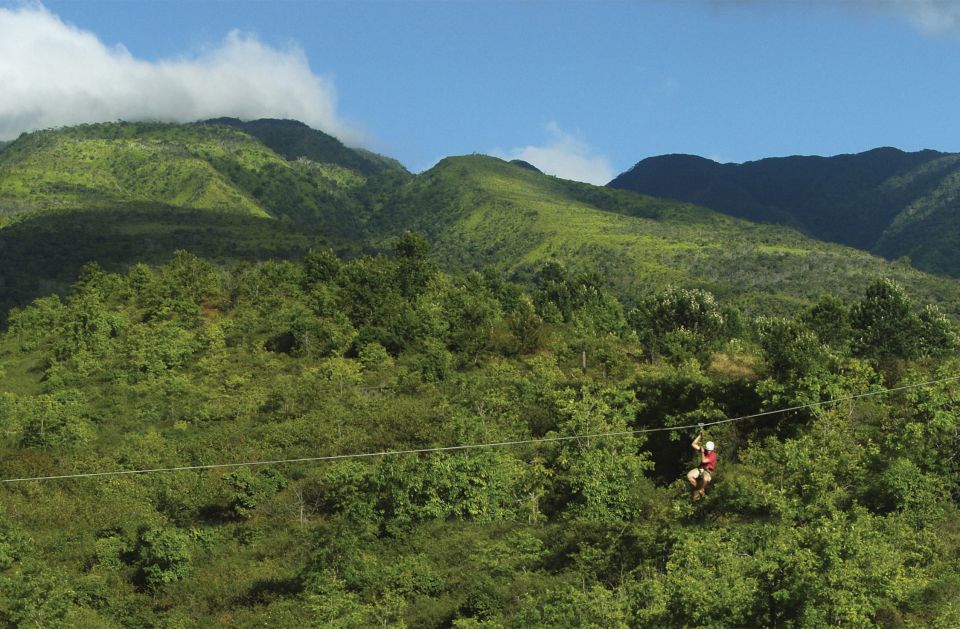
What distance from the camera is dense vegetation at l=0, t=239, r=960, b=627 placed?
32000 millimetres

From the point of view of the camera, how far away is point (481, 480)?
4672 centimetres

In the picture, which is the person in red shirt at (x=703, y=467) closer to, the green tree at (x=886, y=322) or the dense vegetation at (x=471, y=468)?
the dense vegetation at (x=471, y=468)

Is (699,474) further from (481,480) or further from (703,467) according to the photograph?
(481,480)

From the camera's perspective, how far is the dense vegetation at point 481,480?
3200cm

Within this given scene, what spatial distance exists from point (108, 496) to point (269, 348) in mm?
29050

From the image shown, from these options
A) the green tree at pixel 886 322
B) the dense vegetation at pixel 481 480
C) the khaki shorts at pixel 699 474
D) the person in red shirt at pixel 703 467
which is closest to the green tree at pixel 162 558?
the dense vegetation at pixel 481 480

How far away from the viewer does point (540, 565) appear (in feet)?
131

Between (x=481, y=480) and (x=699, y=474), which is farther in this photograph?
(x=481, y=480)

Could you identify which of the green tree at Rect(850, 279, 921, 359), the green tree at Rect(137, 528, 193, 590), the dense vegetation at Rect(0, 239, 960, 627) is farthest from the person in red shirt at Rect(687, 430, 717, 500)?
the green tree at Rect(850, 279, 921, 359)

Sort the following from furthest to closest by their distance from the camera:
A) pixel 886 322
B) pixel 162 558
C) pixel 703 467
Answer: pixel 886 322 < pixel 162 558 < pixel 703 467

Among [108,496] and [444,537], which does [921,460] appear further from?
[108,496]

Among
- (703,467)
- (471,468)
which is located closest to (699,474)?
(703,467)

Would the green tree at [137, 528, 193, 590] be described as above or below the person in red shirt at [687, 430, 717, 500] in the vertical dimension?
below

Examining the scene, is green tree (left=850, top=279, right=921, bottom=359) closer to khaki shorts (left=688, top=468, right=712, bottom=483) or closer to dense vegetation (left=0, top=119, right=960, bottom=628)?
dense vegetation (left=0, top=119, right=960, bottom=628)
